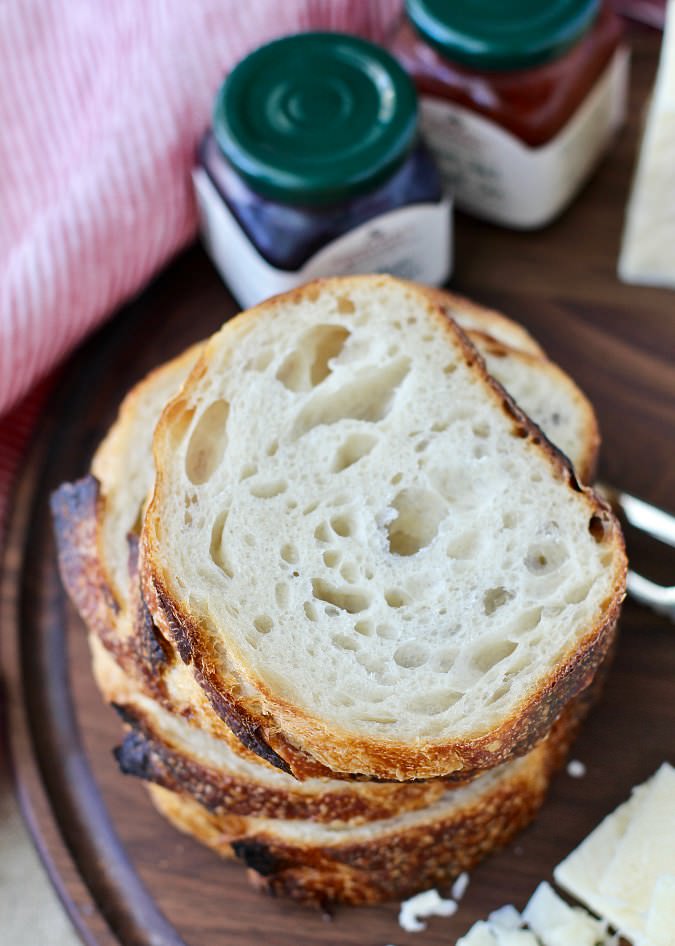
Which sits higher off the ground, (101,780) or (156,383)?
(156,383)

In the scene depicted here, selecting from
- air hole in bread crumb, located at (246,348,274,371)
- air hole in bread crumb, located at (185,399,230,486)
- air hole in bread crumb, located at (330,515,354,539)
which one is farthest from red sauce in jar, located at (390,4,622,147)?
air hole in bread crumb, located at (330,515,354,539)

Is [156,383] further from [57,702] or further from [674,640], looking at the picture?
[674,640]

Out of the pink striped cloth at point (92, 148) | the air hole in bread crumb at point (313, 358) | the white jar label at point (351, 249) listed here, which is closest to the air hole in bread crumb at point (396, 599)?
the air hole in bread crumb at point (313, 358)

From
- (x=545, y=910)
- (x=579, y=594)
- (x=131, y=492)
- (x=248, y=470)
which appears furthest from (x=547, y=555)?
(x=131, y=492)

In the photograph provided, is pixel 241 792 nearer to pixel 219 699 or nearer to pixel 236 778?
pixel 236 778

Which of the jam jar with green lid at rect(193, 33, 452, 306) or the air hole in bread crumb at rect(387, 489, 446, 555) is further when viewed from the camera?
the jam jar with green lid at rect(193, 33, 452, 306)

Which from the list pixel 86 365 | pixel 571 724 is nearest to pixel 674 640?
pixel 571 724

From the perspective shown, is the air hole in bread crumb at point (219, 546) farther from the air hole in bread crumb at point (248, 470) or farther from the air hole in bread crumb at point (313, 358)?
the air hole in bread crumb at point (313, 358)

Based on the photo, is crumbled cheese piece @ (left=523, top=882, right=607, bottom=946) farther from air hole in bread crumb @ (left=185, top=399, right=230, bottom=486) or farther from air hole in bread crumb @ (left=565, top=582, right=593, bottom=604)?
air hole in bread crumb @ (left=185, top=399, right=230, bottom=486)
